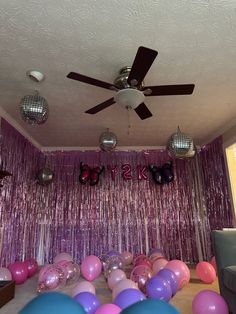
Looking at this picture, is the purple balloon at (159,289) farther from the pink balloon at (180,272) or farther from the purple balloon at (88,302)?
the purple balloon at (88,302)

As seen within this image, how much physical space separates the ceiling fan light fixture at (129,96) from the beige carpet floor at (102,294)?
202 cm

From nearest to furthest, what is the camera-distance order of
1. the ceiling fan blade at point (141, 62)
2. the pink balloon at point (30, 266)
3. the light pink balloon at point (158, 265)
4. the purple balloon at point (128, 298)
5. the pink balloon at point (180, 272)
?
the ceiling fan blade at point (141, 62) < the purple balloon at point (128, 298) < the pink balloon at point (180, 272) < the light pink balloon at point (158, 265) < the pink balloon at point (30, 266)

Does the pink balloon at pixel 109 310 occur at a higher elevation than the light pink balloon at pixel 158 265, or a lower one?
lower

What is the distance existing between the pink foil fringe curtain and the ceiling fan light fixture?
2.66 meters

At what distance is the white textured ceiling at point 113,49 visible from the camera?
181cm

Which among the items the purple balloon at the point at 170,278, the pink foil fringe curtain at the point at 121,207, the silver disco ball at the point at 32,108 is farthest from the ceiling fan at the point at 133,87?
the pink foil fringe curtain at the point at 121,207

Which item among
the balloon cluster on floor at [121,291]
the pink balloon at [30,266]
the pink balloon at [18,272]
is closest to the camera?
A: the balloon cluster on floor at [121,291]

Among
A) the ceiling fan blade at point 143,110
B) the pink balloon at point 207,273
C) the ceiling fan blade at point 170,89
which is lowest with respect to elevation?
the pink balloon at point 207,273

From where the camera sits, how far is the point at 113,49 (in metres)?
2.23

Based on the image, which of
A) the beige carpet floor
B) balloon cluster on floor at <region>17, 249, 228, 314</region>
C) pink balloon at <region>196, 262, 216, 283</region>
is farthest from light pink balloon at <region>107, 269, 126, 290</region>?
pink balloon at <region>196, 262, 216, 283</region>

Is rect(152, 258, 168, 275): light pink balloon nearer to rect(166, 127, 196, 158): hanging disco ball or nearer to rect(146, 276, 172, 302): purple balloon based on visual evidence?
rect(146, 276, 172, 302): purple balloon

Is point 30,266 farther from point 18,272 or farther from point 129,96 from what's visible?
point 129,96

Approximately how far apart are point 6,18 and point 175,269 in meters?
3.04

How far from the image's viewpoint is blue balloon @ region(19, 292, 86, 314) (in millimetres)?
887
